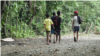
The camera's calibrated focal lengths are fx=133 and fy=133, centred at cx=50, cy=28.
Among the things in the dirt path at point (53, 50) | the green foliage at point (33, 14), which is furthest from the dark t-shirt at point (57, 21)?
the green foliage at point (33, 14)

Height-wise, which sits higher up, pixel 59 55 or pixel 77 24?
pixel 77 24

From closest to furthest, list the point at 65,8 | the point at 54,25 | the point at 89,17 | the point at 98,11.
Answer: the point at 54,25 < the point at 65,8 < the point at 89,17 < the point at 98,11

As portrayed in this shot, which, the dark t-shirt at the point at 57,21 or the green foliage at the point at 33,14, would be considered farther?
the green foliage at the point at 33,14

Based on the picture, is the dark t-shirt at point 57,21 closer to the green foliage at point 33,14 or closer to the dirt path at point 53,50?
the dirt path at point 53,50

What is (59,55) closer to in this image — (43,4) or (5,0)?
(5,0)

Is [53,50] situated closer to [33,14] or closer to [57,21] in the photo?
[57,21]

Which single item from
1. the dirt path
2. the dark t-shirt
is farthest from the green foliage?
the dirt path

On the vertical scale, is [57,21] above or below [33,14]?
below

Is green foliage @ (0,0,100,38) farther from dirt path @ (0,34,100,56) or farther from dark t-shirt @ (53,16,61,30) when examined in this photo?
dirt path @ (0,34,100,56)

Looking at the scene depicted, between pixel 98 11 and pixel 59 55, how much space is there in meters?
21.2

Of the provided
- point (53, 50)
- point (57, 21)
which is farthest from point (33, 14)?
point (53, 50)

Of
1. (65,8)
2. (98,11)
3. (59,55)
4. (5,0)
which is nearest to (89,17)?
(98,11)

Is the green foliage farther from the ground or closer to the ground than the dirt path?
farther from the ground

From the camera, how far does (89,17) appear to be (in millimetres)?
21984
